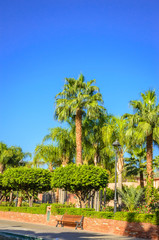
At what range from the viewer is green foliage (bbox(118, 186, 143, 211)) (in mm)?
28212

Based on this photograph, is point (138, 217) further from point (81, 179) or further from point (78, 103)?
point (78, 103)

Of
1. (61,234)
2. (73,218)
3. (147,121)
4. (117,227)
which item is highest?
(147,121)

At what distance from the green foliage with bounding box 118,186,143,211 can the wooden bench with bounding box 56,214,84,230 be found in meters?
10.3

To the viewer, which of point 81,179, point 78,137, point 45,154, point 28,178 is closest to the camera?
point 81,179

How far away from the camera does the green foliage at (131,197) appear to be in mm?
28212

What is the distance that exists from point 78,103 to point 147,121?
7367 mm

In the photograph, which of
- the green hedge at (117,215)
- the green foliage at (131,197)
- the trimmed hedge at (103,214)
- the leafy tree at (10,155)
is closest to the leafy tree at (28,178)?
the trimmed hedge at (103,214)

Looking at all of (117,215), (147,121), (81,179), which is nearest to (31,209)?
(81,179)

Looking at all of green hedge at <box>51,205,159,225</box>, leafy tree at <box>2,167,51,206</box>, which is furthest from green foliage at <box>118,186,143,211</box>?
green hedge at <box>51,205,159,225</box>

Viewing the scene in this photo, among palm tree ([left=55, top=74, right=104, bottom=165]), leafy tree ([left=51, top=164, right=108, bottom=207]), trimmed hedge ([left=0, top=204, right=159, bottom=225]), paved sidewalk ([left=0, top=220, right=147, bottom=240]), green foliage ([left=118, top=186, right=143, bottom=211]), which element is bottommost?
paved sidewalk ([left=0, top=220, right=147, bottom=240])

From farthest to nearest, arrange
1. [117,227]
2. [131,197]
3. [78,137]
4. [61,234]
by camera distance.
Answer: [131,197]
[78,137]
[117,227]
[61,234]

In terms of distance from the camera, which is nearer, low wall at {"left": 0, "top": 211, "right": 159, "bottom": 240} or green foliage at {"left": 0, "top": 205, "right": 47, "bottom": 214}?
low wall at {"left": 0, "top": 211, "right": 159, "bottom": 240}

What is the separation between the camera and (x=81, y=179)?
22.2m

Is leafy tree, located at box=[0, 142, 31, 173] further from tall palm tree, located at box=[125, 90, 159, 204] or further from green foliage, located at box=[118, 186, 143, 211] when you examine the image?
Answer: tall palm tree, located at box=[125, 90, 159, 204]
